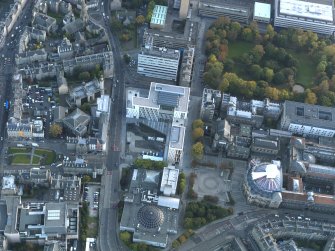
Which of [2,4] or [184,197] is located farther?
[2,4]

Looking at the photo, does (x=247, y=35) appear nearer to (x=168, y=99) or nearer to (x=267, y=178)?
(x=168, y=99)

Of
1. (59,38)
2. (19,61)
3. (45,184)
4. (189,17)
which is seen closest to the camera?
(45,184)

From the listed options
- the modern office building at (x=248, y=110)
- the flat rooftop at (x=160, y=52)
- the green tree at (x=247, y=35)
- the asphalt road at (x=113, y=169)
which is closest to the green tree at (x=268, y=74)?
the modern office building at (x=248, y=110)

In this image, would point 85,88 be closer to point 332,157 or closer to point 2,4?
point 2,4

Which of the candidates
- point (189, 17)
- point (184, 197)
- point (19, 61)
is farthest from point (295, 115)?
point (19, 61)

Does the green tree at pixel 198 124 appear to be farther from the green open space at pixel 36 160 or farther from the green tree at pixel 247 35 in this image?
the green open space at pixel 36 160

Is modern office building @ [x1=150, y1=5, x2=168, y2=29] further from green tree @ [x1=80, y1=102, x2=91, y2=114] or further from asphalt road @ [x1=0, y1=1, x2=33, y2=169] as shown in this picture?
asphalt road @ [x1=0, y1=1, x2=33, y2=169]
